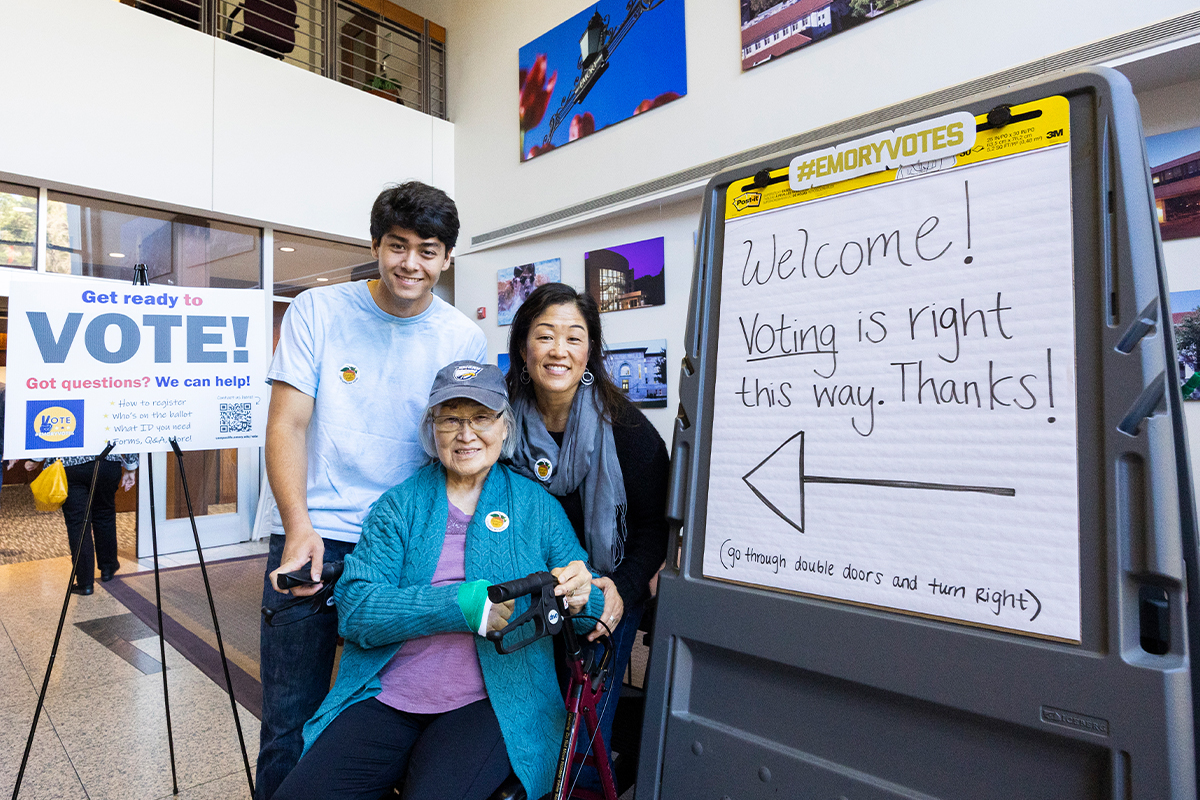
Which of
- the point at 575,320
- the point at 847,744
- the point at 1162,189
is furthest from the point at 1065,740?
the point at 1162,189

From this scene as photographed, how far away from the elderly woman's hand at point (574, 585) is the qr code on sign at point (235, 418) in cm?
147

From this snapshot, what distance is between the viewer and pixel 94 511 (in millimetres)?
4223

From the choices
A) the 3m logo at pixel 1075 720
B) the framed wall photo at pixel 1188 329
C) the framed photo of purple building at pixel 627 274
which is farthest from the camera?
the framed photo of purple building at pixel 627 274

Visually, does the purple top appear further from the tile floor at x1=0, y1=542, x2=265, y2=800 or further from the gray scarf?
the tile floor at x1=0, y1=542, x2=265, y2=800

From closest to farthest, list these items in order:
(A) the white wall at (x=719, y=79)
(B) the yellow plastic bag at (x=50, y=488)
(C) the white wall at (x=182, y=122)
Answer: (A) the white wall at (x=719, y=79) → (B) the yellow plastic bag at (x=50, y=488) → (C) the white wall at (x=182, y=122)

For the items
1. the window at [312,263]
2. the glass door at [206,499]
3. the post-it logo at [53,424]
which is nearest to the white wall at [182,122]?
the window at [312,263]

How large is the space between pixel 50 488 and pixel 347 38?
448 centimetres

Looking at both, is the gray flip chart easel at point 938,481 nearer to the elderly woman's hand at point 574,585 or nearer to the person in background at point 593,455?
the elderly woman's hand at point 574,585

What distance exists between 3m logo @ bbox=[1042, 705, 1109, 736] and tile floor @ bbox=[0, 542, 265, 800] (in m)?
2.24

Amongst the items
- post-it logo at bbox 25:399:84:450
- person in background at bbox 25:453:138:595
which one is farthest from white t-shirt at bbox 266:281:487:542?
person in background at bbox 25:453:138:595

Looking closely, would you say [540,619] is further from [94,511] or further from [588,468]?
[94,511]

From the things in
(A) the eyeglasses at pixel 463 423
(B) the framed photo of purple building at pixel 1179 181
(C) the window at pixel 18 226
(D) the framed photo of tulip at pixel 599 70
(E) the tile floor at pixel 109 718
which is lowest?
(E) the tile floor at pixel 109 718

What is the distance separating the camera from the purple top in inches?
48.9

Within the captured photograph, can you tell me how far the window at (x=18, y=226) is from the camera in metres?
4.02
